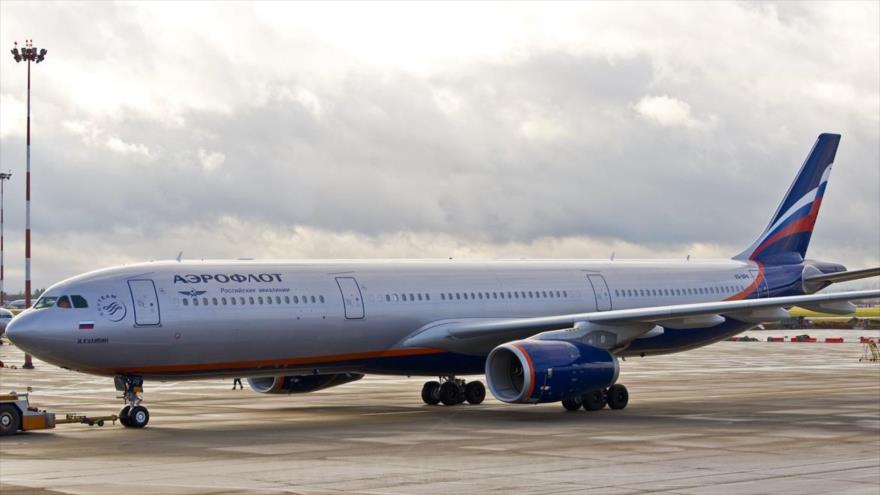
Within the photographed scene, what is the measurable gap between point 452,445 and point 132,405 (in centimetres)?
841

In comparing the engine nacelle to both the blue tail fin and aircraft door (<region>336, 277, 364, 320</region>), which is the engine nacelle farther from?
the blue tail fin

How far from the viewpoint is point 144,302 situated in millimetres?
28578

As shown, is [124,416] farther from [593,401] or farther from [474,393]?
→ [593,401]

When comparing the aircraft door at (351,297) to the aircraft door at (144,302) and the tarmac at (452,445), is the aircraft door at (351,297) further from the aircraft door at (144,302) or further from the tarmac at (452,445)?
the aircraft door at (144,302)

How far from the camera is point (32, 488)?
18.6 m

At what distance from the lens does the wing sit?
103ft

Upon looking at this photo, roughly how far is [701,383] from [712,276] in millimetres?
6237

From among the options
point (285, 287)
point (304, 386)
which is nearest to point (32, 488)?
point (285, 287)

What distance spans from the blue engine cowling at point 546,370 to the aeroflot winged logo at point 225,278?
5.54 m

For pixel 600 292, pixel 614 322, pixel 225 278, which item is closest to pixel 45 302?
pixel 225 278

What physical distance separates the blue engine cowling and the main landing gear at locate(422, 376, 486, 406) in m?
4.71

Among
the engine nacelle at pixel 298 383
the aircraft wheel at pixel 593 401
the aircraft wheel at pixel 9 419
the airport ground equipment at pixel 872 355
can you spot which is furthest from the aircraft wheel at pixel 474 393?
the airport ground equipment at pixel 872 355

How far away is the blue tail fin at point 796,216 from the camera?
42.2m

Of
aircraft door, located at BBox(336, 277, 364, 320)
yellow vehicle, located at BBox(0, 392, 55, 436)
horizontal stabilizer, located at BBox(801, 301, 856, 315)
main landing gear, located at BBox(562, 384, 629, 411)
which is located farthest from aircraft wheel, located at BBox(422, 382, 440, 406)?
yellow vehicle, located at BBox(0, 392, 55, 436)
